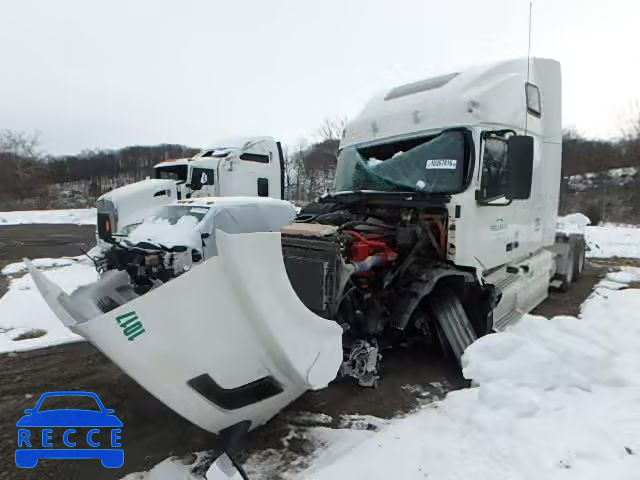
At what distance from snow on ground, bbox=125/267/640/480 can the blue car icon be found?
471mm

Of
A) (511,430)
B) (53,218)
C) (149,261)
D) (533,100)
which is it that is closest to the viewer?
(511,430)

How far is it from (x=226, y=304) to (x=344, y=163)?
12.4 ft

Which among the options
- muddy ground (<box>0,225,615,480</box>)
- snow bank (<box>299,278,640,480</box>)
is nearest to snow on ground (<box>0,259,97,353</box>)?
muddy ground (<box>0,225,615,480</box>)

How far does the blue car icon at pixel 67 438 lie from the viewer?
3.04 meters

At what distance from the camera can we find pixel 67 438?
3.27 meters

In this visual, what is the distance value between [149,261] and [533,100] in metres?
5.84

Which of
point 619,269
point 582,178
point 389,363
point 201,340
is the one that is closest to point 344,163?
point 389,363

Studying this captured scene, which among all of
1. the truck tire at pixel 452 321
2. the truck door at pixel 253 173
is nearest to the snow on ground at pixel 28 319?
the truck door at pixel 253 173

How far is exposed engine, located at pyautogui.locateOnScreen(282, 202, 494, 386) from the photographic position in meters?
3.72

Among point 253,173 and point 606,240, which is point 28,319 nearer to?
point 253,173

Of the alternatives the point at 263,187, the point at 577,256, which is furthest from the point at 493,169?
the point at 263,187

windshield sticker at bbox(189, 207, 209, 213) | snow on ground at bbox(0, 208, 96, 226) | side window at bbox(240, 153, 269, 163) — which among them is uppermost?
side window at bbox(240, 153, 269, 163)

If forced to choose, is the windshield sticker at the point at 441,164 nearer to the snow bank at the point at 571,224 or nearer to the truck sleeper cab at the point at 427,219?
the truck sleeper cab at the point at 427,219

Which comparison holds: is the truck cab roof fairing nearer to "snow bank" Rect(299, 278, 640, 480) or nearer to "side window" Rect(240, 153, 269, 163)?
"snow bank" Rect(299, 278, 640, 480)
